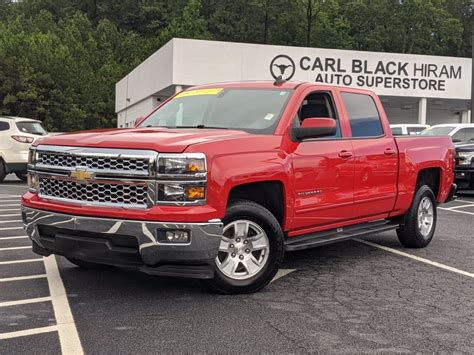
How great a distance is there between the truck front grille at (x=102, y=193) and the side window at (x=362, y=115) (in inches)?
110

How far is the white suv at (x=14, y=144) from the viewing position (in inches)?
607

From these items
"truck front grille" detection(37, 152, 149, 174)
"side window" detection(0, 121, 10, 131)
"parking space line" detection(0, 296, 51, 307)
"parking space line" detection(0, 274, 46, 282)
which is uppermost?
"side window" detection(0, 121, 10, 131)

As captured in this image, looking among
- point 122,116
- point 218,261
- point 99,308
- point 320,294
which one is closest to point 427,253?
point 320,294

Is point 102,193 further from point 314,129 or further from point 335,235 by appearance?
point 335,235

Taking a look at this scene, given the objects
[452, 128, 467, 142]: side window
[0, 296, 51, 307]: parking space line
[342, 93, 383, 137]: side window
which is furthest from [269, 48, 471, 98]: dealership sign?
[0, 296, 51, 307]: parking space line

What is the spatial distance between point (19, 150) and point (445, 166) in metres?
11.6

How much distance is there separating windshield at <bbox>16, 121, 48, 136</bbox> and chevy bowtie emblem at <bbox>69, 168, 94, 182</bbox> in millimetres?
11676

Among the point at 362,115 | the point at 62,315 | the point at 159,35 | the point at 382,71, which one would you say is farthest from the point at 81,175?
the point at 159,35

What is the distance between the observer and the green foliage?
54.7m

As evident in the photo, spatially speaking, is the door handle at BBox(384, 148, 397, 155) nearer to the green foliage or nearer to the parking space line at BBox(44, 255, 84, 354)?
the parking space line at BBox(44, 255, 84, 354)

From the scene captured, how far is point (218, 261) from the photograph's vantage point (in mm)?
4875

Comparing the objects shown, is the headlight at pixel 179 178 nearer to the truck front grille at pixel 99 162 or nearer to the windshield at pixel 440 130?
the truck front grille at pixel 99 162

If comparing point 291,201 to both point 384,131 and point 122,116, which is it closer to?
point 384,131

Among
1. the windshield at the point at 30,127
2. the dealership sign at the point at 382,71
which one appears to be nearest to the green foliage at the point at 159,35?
the dealership sign at the point at 382,71
